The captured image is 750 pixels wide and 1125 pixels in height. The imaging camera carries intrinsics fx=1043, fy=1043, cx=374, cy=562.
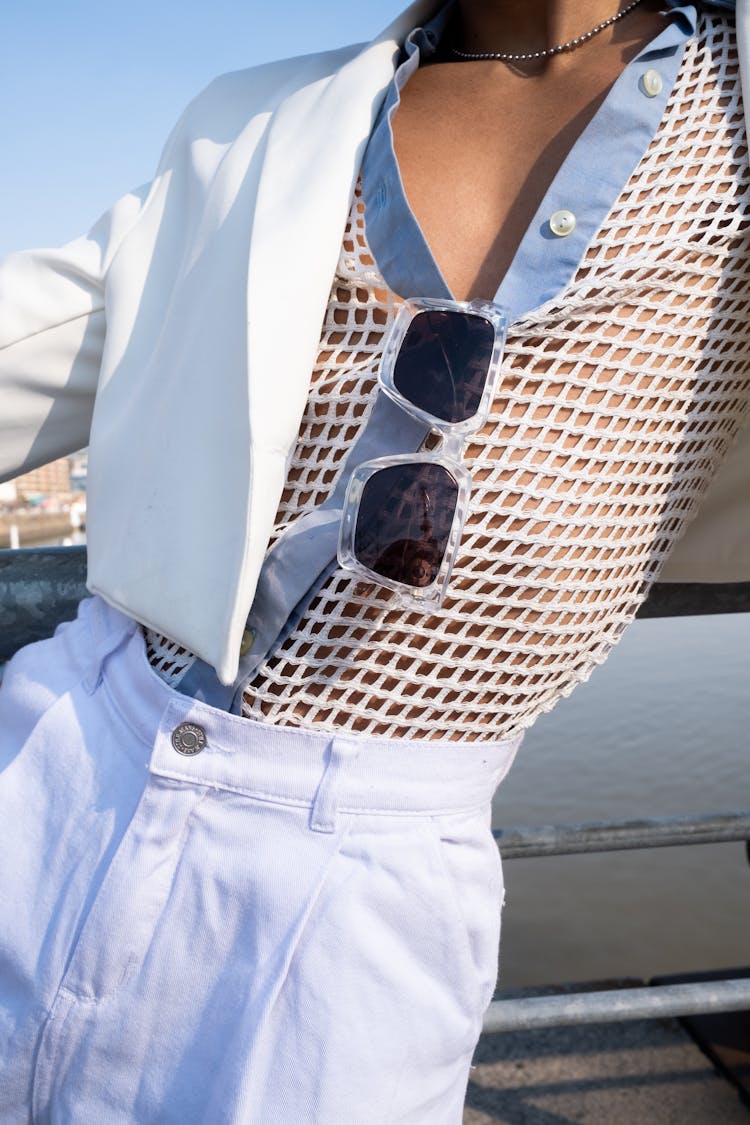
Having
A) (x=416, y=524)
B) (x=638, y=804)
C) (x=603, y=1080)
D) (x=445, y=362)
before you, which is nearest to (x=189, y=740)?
(x=416, y=524)

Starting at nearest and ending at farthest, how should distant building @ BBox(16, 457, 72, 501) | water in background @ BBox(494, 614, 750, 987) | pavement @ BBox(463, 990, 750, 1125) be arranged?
pavement @ BBox(463, 990, 750, 1125) < water in background @ BBox(494, 614, 750, 987) < distant building @ BBox(16, 457, 72, 501)

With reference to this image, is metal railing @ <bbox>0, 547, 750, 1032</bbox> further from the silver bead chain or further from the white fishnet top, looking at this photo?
the silver bead chain

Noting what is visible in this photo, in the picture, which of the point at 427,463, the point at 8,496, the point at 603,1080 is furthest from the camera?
the point at 8,496

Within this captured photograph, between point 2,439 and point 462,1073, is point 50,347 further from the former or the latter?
point 462,1073

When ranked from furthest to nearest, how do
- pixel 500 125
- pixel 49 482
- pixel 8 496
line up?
1. pixel 49 482
2. pixel 8 496
3. pixel 500 125

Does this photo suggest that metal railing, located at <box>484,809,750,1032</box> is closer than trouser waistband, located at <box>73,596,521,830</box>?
No

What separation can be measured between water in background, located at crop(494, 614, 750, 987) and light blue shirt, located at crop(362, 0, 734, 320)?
2337 mm

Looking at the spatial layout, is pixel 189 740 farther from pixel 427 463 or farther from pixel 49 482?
pixel 49 482

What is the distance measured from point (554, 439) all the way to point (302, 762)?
36 cm

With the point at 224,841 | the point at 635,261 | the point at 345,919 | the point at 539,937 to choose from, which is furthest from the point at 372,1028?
the point at 539,937

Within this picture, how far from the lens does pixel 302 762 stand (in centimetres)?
90

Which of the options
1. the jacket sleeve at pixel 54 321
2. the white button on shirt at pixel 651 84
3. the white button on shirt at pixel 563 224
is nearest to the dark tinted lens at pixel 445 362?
the white button on shirt at pixel 563 224

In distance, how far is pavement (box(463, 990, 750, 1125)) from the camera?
1986 millimetres

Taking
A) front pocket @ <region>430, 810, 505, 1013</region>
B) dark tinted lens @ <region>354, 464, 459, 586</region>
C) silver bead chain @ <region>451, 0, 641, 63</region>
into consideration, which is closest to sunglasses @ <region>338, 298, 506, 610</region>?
dark tinted lens @ <region>354, 464, 459, 586</region>
